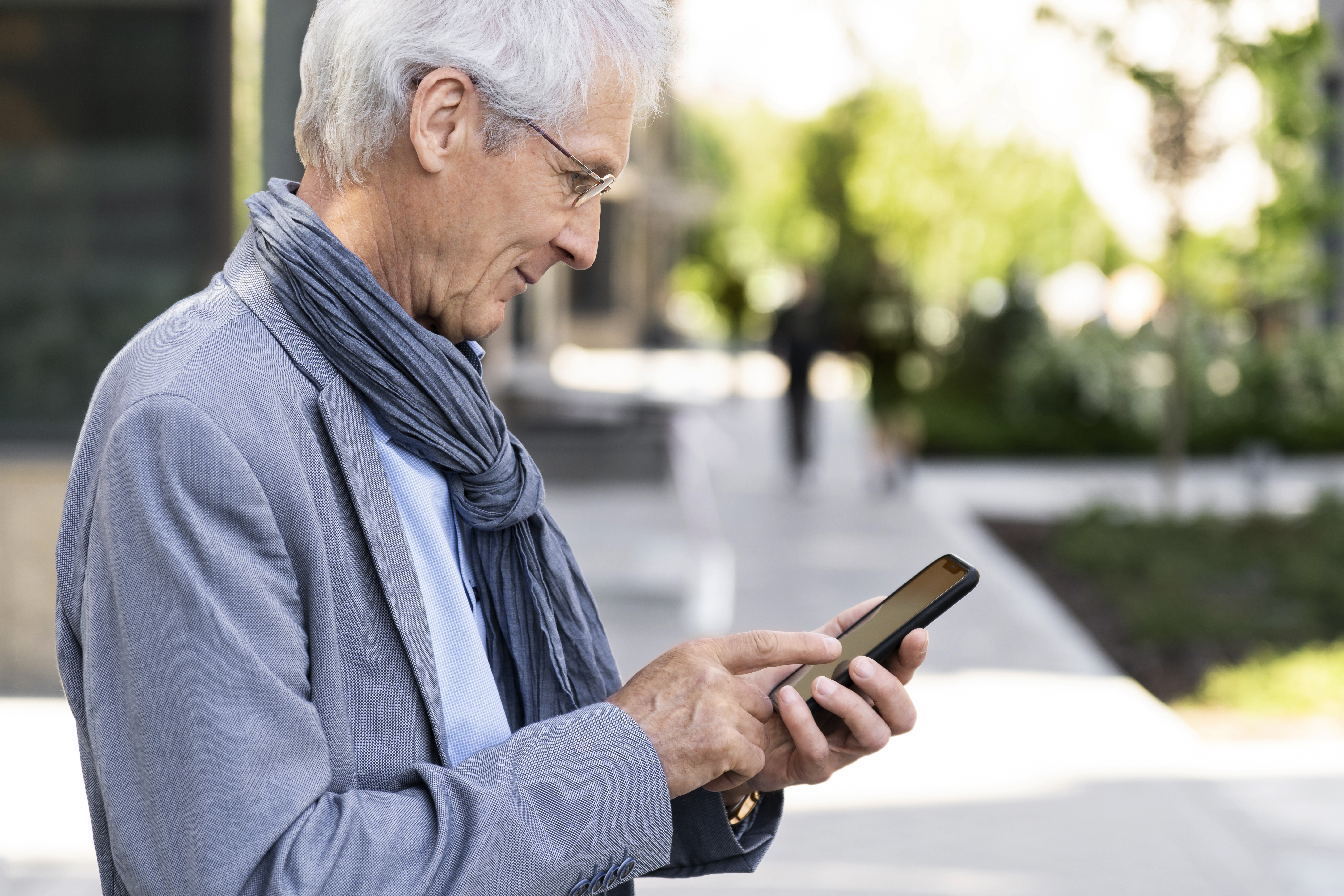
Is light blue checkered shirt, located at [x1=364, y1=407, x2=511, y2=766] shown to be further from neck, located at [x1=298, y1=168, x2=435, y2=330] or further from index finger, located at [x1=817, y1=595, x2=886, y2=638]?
index finger, located at [x1=817, y1=595, x2=886, y2=638]

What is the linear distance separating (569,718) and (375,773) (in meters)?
0.19

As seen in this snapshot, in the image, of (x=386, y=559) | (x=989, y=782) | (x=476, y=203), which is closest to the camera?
(x=386, y=559)

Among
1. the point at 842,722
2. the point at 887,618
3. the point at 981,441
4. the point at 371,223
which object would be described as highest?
the point at 371,223

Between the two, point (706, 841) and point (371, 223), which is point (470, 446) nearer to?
point (371, 223)

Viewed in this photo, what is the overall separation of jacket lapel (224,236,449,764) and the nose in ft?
0.98

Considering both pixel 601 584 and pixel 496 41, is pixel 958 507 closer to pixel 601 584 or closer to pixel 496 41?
pixel 601 584

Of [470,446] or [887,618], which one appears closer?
[470,446]

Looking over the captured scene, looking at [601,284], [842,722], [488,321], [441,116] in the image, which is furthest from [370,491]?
[601,284]

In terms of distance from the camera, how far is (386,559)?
4.51 ft

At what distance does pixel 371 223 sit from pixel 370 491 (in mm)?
295

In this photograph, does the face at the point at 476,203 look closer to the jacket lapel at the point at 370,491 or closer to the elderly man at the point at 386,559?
the elderly man at the point at 386,559

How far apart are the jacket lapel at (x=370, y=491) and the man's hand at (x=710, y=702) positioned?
213 mm

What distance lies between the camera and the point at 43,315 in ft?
20.6

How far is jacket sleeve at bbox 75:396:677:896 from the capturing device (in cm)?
118
